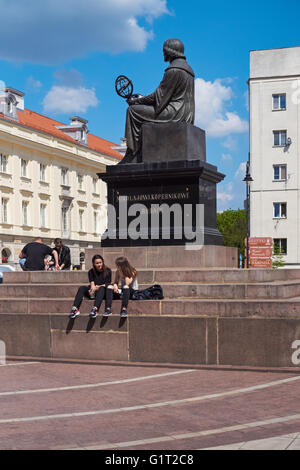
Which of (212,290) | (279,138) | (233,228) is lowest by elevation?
(212,290)

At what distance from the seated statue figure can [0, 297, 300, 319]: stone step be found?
13.3 feet

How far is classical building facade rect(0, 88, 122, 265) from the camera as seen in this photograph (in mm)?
54562

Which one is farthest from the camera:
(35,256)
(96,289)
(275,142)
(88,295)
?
(275,142)

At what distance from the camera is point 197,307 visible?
1037 cm

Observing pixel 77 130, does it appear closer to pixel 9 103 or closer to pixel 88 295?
pixel 9 103

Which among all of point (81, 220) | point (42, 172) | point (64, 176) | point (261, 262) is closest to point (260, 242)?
point (261, 262)

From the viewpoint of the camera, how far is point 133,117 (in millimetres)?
14227

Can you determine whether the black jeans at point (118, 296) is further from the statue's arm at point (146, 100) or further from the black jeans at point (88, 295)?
the statue's arm at point (146, 100)

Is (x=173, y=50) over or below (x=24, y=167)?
below

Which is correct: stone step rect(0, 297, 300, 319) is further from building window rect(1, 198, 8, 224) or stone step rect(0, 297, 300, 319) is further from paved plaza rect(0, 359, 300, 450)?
building window rect(1, 198, 8, 224)

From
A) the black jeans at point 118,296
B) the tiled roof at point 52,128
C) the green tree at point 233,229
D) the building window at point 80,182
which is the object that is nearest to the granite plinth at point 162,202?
the black jeans at point 118,296

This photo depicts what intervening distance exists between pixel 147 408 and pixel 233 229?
235 feet

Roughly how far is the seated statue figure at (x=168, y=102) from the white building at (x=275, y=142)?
39.8m
